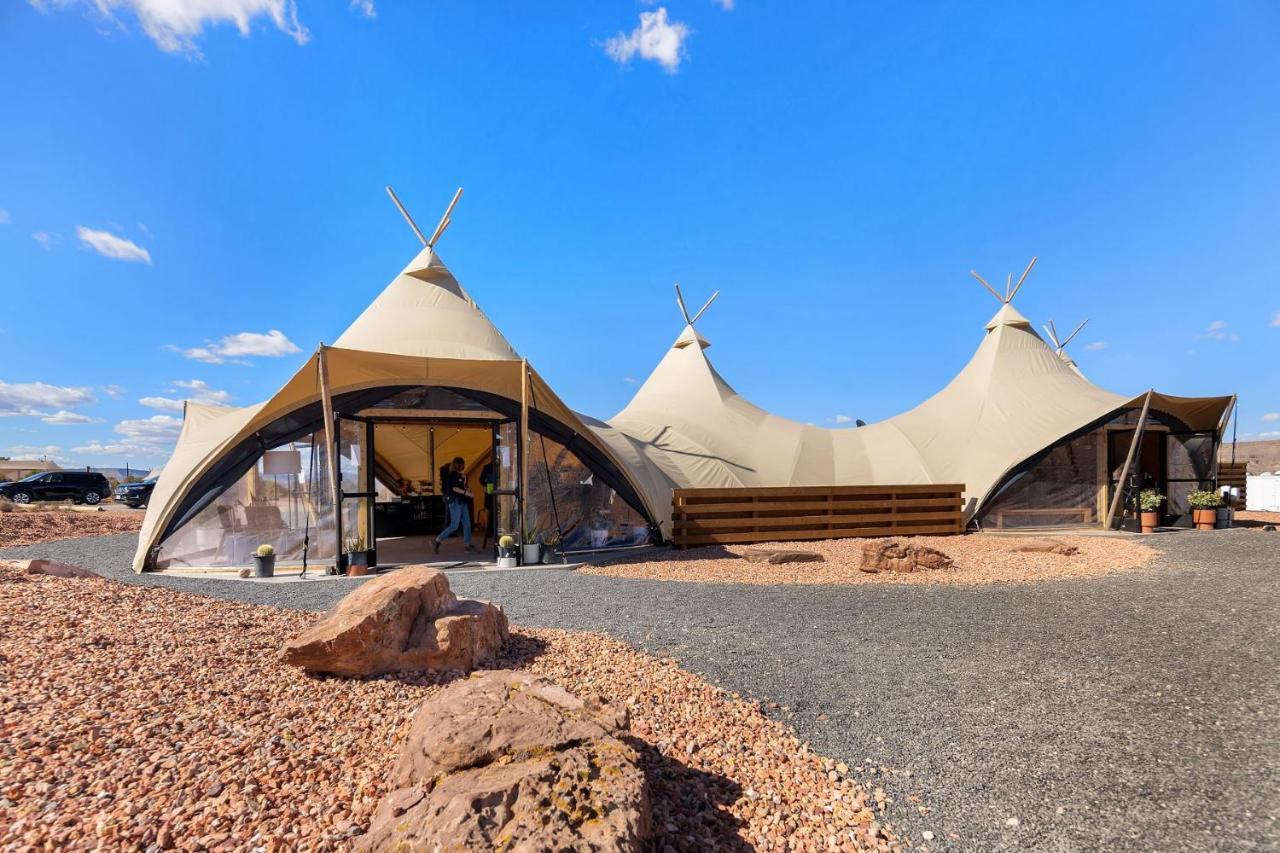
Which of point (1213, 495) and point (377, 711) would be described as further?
point (1213, 495)

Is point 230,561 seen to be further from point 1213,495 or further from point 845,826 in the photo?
point 1213,495

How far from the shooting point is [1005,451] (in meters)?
13.4

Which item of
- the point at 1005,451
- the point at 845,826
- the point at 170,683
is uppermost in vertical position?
the point at 1005,451

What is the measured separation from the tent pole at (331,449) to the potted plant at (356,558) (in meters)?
0.14

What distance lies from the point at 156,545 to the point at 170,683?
22.4 feet

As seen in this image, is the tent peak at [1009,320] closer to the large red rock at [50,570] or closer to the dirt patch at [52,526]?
the large red rock at [50,570]

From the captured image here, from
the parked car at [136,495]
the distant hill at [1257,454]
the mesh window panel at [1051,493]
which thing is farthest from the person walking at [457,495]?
the distant hill at [1257,454]

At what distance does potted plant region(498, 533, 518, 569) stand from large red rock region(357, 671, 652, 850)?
21.5ft

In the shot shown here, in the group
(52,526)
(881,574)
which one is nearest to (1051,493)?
(881,574)

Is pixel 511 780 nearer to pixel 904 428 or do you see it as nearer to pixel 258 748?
pixel 258 748

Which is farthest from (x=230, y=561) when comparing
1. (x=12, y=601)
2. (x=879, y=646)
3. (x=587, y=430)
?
(x=879, y=646)

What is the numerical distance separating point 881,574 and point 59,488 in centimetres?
3037

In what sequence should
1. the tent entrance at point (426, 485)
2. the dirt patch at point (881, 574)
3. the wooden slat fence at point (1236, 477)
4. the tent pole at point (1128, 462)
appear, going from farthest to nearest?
the wooden slat fence at point (1236, 477) < the tent pole at point (1128, 462) < the tent entrance at point (426, 485) < the dirt patch at point (881, 574)

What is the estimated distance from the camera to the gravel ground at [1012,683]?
2.58 m
